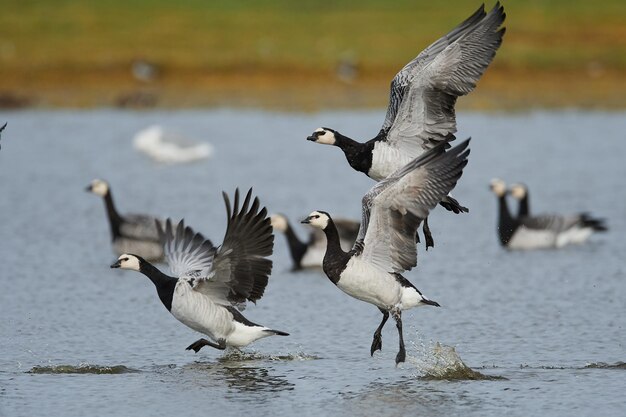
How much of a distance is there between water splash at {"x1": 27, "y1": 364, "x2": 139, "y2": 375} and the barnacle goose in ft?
9.27

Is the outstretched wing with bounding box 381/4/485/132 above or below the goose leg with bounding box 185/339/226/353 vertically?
above

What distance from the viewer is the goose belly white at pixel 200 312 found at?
10.7 m

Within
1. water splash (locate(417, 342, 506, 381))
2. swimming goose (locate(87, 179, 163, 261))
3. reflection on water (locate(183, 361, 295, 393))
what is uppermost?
swimming goose (locate(87, 179, 163, 261))

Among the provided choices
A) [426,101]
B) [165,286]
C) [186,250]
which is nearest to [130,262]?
[186,250]

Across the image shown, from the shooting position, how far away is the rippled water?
957 cm

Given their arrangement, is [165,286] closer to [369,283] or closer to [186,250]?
[186,250]

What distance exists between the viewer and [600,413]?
29.1 feet

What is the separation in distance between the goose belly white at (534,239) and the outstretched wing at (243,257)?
6751 mm

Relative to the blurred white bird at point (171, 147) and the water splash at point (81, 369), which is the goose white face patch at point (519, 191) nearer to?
the water splash at point (81, 369)

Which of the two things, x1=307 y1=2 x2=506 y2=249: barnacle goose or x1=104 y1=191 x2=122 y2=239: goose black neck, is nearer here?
x1=307 y1=2 x2=506 y2=249: barnacle goose

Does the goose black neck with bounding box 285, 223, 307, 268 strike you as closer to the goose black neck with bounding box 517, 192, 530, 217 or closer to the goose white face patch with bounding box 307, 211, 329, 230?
the goose black neck with bounding box 517, 192, 530, 217

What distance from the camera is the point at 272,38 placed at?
4247 centimetres

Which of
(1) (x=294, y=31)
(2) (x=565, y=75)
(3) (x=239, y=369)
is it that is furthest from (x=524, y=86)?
(3) (x=239, y=369)

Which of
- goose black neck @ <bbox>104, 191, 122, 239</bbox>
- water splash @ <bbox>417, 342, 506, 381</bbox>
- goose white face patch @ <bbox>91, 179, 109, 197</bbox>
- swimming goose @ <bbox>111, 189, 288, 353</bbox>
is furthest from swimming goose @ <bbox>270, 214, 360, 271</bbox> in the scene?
water splash @ <bbox>417, 342, 506, 381</bbox>
